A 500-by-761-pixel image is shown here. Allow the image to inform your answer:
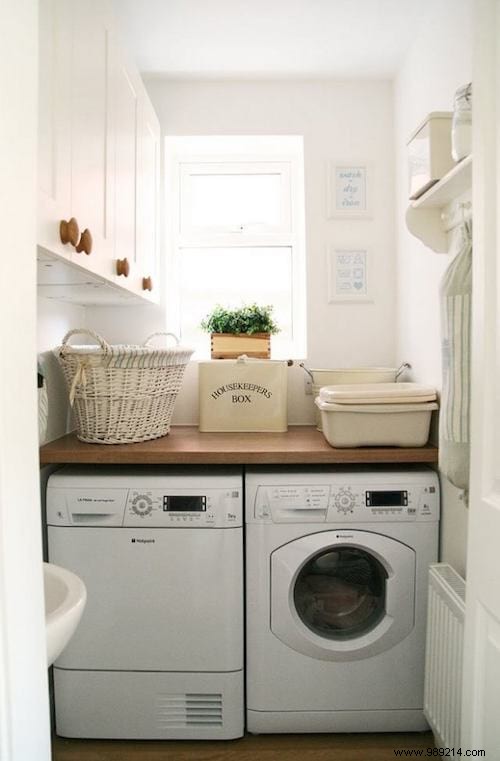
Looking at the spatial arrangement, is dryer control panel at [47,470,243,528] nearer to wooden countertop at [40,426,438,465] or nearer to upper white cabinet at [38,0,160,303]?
wooden countertop at [40,426,438,465]

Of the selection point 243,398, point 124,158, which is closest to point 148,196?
point 124,158

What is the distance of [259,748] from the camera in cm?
181

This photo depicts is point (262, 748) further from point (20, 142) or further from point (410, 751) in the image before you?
point (20, 142)

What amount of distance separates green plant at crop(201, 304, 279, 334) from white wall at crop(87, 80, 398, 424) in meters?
0.21

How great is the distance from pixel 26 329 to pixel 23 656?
37cm

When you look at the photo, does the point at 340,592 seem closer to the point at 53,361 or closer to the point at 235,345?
the point at 235,345

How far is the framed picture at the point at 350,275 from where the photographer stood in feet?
8.29

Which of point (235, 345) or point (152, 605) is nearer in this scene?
point (152, 605)

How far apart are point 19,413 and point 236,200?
231cm

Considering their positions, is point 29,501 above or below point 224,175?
below

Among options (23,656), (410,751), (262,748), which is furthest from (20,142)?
(410,751)

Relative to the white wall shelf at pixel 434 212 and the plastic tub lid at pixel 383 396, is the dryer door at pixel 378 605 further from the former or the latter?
the white wall shelf at pixel 434 212

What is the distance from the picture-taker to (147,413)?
2.00 meters

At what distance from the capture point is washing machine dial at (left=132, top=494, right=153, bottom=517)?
1796 mm
